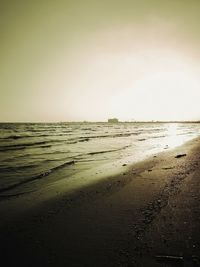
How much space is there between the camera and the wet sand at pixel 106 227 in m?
3.77

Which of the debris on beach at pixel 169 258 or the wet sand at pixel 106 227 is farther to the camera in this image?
the wet sand at pixel 106 227

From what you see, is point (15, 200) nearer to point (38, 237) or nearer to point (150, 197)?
point (38, 237)

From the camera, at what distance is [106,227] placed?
487cm

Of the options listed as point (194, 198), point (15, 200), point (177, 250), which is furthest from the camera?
point (15, 200)

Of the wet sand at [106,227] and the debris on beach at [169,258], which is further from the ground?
the debris on beach at [169,258]

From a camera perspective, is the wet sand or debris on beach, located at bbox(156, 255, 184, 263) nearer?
debris on beach, located at bbox(156, 255, 184, 263)

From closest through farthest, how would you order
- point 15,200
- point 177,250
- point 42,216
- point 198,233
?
point 177,250 → point 198,233 → point 42,216 → point 15,200

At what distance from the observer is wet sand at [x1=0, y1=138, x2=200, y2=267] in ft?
12.4

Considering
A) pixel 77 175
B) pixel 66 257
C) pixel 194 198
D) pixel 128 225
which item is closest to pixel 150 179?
pixel 194 198

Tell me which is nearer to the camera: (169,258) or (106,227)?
(169,258)

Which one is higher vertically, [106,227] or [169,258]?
[169,258]

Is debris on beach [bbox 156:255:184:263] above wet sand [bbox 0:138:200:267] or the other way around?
above

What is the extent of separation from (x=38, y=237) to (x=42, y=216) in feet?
3.91

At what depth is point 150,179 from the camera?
8906 mm
